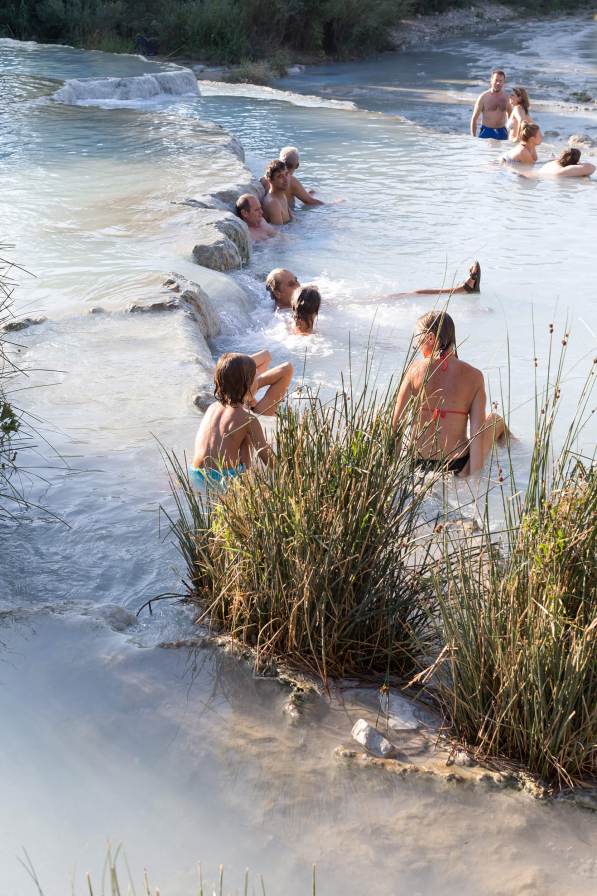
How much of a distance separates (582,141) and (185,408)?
975 centimetres

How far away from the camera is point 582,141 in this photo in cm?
1270

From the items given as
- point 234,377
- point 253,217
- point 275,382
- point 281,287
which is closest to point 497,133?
point 253,217

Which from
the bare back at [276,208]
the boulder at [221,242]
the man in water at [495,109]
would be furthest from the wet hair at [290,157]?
the man in water at [495,109]

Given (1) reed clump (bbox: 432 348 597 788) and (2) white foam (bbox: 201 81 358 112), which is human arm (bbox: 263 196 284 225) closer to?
(2) white foam (bbox: 201 81 358 112)

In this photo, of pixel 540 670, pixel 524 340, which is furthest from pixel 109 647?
pixel 524 340

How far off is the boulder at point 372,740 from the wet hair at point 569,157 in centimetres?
960

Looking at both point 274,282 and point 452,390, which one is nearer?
point 452,390

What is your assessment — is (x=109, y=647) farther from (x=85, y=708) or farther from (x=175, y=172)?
(x=175, y=172)

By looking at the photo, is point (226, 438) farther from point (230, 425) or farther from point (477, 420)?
point (477, 420)

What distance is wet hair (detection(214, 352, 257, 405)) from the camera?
154 inches

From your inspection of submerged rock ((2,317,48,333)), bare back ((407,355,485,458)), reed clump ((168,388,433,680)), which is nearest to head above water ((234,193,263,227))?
submerged rock ((2,317,48,333))

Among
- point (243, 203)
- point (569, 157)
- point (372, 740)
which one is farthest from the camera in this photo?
point (569, 157)

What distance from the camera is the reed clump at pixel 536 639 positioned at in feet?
7.77

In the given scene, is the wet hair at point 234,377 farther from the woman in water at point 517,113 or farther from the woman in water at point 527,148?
the woman in water at point 517,113
